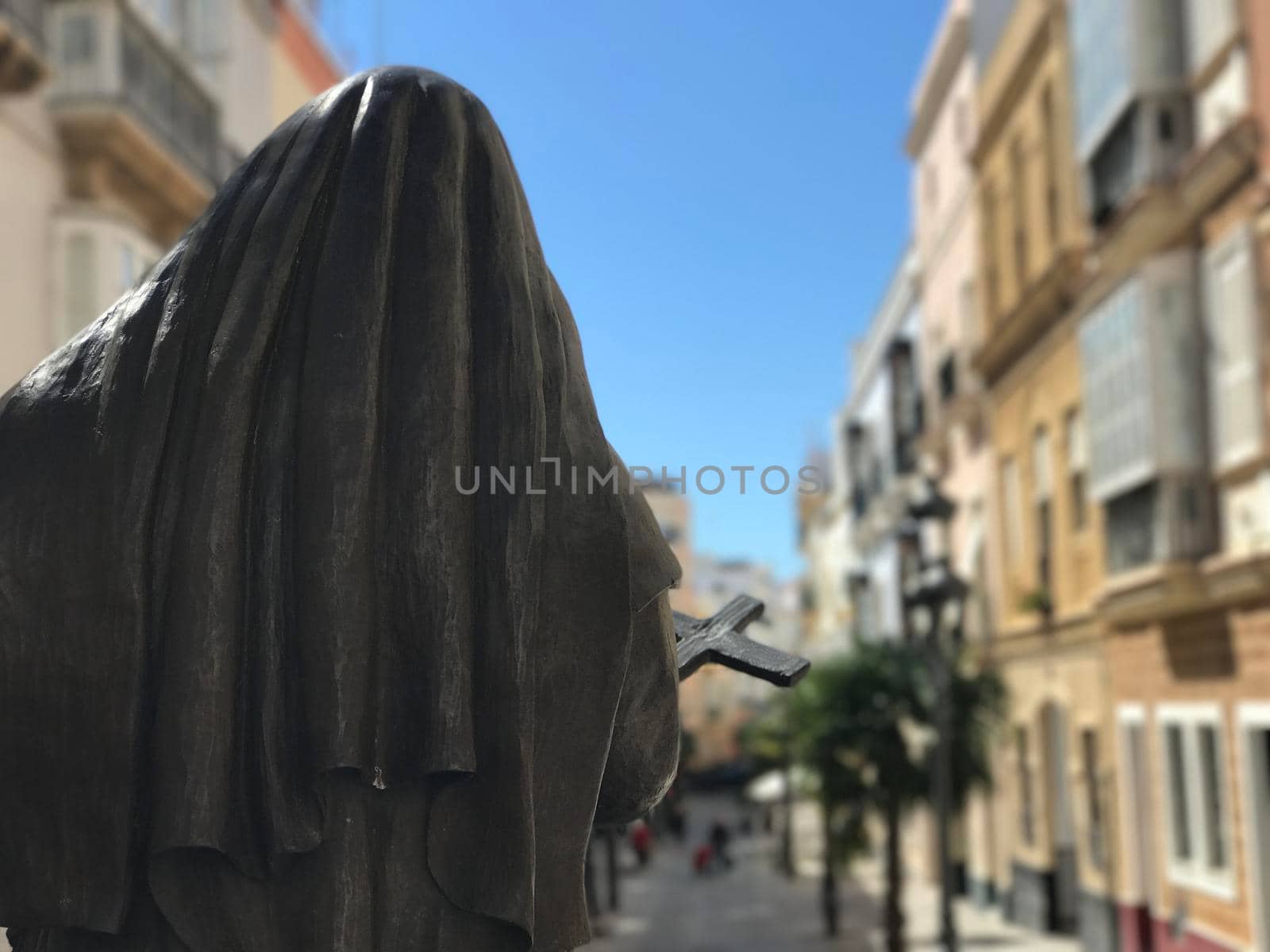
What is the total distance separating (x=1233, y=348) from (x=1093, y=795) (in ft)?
25.4

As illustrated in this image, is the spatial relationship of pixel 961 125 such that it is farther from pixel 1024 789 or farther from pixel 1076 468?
pixel 1024 789

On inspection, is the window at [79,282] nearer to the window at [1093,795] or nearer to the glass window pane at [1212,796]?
the glass window pane at [1212,796]

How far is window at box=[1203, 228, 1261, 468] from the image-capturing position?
1355 centimetres

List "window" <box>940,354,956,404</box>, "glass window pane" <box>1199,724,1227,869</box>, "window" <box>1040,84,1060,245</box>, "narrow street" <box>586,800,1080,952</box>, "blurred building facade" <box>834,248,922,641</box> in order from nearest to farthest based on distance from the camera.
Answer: "glass window pane" <box>1199,724,1227,869</box> < "window" <box>1040,84,1060,245</box> < "narrow street" <box>586,800,1080,952</box> < "window" <box>940,354,956,404</box> < "blurred building facade" <box>834,248,922,641</box>

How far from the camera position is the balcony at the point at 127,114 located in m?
17.3

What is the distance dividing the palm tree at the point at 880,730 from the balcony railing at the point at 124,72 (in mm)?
9521

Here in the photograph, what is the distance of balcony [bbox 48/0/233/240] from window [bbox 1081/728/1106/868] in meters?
12.0

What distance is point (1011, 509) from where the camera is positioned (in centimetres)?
2447

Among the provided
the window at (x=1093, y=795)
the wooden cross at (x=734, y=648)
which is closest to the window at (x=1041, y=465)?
the window at (x=1093, y=795)

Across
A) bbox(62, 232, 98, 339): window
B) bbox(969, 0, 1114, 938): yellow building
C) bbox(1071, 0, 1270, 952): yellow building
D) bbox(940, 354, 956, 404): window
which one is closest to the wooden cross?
bbox(1071, 0, 1270, 952): yellow building

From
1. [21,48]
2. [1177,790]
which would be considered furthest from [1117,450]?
[21,48]

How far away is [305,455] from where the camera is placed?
2.12 m

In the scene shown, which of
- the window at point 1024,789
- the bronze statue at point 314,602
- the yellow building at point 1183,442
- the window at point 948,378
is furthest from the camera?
the window at point 948,378

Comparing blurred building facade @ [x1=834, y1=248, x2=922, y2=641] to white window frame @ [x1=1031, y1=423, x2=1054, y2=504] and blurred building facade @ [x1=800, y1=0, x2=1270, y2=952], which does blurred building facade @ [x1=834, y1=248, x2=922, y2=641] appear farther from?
white window frame @ [x1=1031, y1=423, x2=1054, y2=504]
